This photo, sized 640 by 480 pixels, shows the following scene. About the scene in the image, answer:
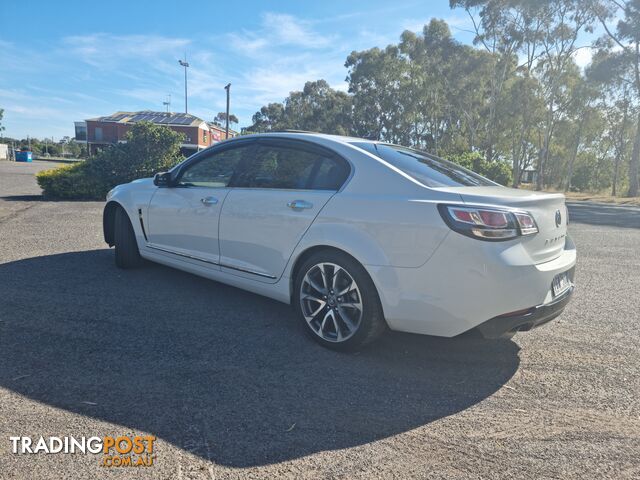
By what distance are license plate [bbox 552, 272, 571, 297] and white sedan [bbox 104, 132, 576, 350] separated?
0.02 meters

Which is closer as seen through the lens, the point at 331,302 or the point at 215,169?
the point at 331,302

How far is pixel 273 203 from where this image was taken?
3.64m

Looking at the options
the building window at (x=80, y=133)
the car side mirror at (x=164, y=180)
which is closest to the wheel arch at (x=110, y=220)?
the car side mirror at (x=164, y=180)

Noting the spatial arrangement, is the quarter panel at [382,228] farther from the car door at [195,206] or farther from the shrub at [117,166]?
the shrub at [117,166]

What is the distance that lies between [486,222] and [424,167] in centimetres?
98

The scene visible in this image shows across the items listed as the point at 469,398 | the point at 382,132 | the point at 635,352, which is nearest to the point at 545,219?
the point at 469,398

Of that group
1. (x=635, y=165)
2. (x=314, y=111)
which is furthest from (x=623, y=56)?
(x=314, y=111)

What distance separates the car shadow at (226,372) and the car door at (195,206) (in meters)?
0.52

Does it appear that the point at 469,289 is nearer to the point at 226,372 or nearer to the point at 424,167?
the point at 424,167

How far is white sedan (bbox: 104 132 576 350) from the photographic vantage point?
9.07 ft

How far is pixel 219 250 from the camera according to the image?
13.4ft

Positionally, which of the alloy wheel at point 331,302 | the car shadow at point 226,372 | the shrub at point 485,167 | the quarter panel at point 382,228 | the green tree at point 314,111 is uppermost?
the green tree at point 314,111

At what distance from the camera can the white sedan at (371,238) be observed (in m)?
2.77

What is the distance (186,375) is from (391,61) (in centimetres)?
4279
